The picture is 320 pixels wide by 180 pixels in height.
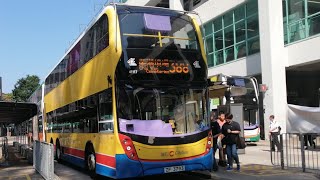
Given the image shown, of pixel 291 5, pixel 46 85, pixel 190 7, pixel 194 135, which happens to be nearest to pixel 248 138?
pixel 291 5

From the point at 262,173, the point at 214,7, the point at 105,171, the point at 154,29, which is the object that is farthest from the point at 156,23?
the point at 214,7

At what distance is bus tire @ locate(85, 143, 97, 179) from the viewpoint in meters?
12.0

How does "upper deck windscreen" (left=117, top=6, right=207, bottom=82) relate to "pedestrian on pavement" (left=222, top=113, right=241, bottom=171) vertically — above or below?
above

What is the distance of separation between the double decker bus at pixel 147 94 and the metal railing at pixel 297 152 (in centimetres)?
290

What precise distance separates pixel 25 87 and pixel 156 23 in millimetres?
84238

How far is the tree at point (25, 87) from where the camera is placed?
292 feet

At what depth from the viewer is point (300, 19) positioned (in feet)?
82.2

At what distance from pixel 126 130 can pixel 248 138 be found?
13.4 m

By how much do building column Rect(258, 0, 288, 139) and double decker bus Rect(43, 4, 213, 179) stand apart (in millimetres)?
15055

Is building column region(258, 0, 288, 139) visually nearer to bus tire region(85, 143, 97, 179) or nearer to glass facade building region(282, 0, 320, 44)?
glass facade building region(282, 0, 320, 44)

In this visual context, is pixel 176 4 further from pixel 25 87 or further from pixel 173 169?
pixel 25 87

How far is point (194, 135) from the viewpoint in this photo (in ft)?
34.7

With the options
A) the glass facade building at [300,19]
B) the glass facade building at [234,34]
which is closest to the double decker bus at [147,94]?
the glass facade building at [300,19]

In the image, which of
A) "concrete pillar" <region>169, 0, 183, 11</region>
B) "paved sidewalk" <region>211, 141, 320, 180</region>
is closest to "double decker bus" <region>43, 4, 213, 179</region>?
"paved sidewalk" <region>211, 141, 320, 180</region>
